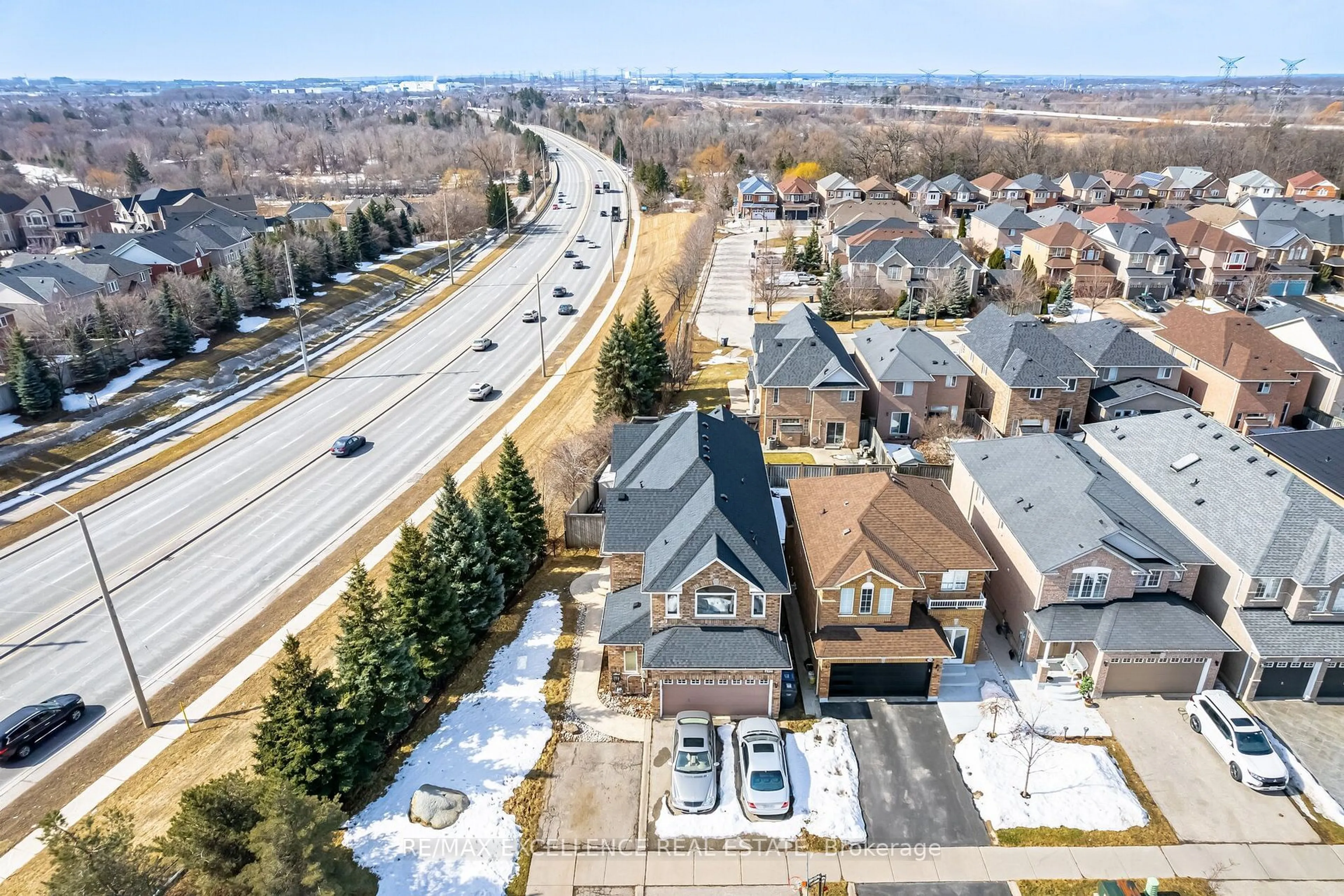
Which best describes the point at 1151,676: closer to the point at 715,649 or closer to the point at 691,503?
the point at 715,649

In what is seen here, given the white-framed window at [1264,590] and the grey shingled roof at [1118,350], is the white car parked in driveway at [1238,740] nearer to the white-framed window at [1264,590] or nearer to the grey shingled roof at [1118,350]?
the white-framed window at [1264,590]

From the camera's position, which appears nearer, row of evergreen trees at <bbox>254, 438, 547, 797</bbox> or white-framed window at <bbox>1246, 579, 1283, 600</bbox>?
row of evergreen trees at <bbox>254, 438, 547, 797</bbox>

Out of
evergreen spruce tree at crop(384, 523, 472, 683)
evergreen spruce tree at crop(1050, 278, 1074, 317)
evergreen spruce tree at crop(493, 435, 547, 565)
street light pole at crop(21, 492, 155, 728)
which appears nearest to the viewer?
street light pole at crop(21, 492, 155, 728)

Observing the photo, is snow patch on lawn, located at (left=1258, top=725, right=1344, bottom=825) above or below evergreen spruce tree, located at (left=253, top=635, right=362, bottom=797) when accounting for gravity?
below

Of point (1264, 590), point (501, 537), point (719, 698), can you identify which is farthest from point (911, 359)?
point (719, 698)


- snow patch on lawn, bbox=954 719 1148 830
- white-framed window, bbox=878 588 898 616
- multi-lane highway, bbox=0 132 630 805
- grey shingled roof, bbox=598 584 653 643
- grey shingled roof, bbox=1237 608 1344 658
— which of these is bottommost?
multi-lane highway, bbox=0 132 630 805

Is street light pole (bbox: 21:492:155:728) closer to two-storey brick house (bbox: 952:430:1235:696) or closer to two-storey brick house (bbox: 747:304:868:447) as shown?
two-storey brick house (bbox: 952:430:1235:696)

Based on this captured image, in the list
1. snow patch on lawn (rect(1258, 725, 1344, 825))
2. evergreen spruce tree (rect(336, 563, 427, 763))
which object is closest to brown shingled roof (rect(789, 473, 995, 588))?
snow patch on lawn (rect(1258, 725, 1344, 825))
